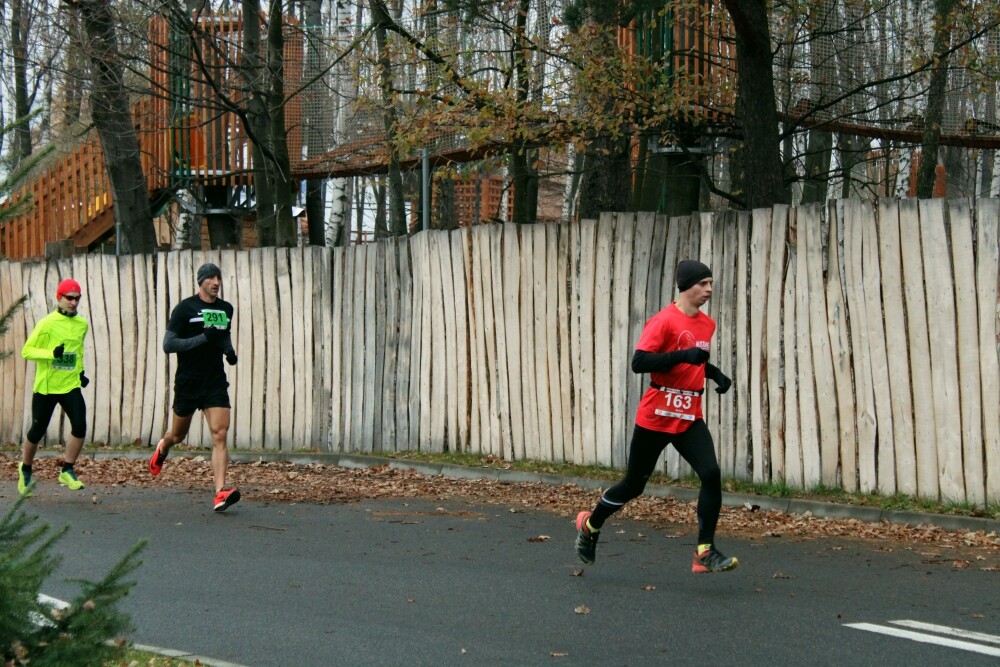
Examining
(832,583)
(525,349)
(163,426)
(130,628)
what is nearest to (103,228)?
(163,426)

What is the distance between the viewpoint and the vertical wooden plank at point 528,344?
1273 centimetres

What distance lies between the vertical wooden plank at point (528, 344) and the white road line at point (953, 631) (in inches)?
260

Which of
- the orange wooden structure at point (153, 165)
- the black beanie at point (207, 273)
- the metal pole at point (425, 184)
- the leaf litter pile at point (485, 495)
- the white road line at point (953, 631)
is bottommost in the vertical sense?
the leaf litter pile at point (485, 495)

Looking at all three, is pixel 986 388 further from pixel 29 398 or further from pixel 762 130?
pixel 29 398

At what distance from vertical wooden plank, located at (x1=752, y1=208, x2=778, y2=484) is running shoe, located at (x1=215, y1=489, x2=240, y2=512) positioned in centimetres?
425

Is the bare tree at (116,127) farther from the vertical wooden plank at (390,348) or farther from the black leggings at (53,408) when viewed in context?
the black leggings at (53,408)

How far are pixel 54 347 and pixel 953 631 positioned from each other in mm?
8430

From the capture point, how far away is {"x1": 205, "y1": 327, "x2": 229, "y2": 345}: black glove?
10.7 metres

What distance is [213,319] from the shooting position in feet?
35.2

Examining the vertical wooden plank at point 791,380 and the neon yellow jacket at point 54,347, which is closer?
the vertical wooden plank at point 791,380

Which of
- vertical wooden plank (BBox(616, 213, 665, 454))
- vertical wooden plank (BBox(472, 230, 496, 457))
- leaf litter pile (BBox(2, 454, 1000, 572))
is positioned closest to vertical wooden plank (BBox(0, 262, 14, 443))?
leaf litter pile (BBox(2, 454, 1000, 572))

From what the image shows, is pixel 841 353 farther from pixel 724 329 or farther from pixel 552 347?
pixel 552 347

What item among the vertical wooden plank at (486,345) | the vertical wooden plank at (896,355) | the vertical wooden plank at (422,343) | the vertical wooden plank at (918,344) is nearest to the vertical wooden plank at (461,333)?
the vertical wooden plank at (486,345)

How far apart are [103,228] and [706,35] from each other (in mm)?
11358
